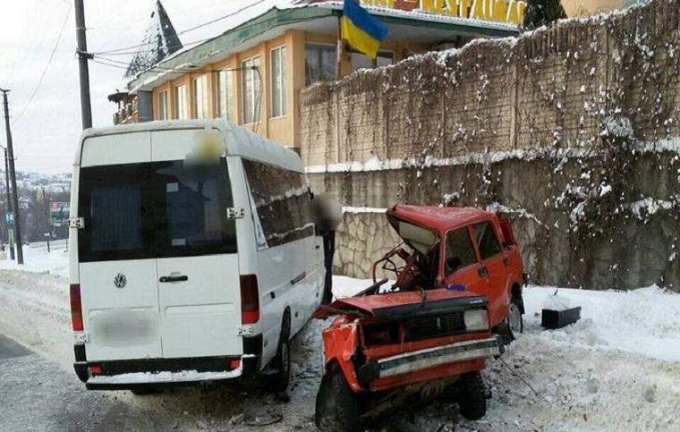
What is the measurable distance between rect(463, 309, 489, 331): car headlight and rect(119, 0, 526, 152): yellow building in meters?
11.7

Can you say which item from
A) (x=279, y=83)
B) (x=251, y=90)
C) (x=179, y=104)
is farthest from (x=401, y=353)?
(x=179, y=104)

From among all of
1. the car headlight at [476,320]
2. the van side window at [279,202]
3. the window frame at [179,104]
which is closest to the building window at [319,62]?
the window frame at [179,104]

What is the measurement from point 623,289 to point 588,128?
2442mm

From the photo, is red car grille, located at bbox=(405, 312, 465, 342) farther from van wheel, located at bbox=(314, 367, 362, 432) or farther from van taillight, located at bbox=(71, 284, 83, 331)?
van taillight, located at bbox=(71, 284, 83, 331)

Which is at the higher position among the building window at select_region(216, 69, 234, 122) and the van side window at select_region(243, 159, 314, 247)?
the building window at select_region(216, 69, 234, 122)

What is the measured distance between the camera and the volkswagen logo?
17.9ft

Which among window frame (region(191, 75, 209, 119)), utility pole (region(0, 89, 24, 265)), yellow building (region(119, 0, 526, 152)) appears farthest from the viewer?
utility pole (region(0, 89, 24, 265))

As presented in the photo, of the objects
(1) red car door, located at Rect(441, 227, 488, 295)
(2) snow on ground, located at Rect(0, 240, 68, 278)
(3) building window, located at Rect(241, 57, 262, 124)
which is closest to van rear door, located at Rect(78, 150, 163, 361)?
(1) red car door, located at Rect(441, 227, 488, 295)

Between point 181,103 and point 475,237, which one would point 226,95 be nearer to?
point 181,103

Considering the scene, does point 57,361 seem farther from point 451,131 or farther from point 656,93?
point 656,93

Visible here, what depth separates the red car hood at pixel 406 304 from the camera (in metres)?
4.71

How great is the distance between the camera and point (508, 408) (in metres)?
5.55

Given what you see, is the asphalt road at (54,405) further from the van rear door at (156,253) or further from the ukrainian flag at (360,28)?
the ukrainian flag at (360,28)

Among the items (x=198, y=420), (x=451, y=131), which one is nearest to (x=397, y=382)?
(x=198, y=420)
